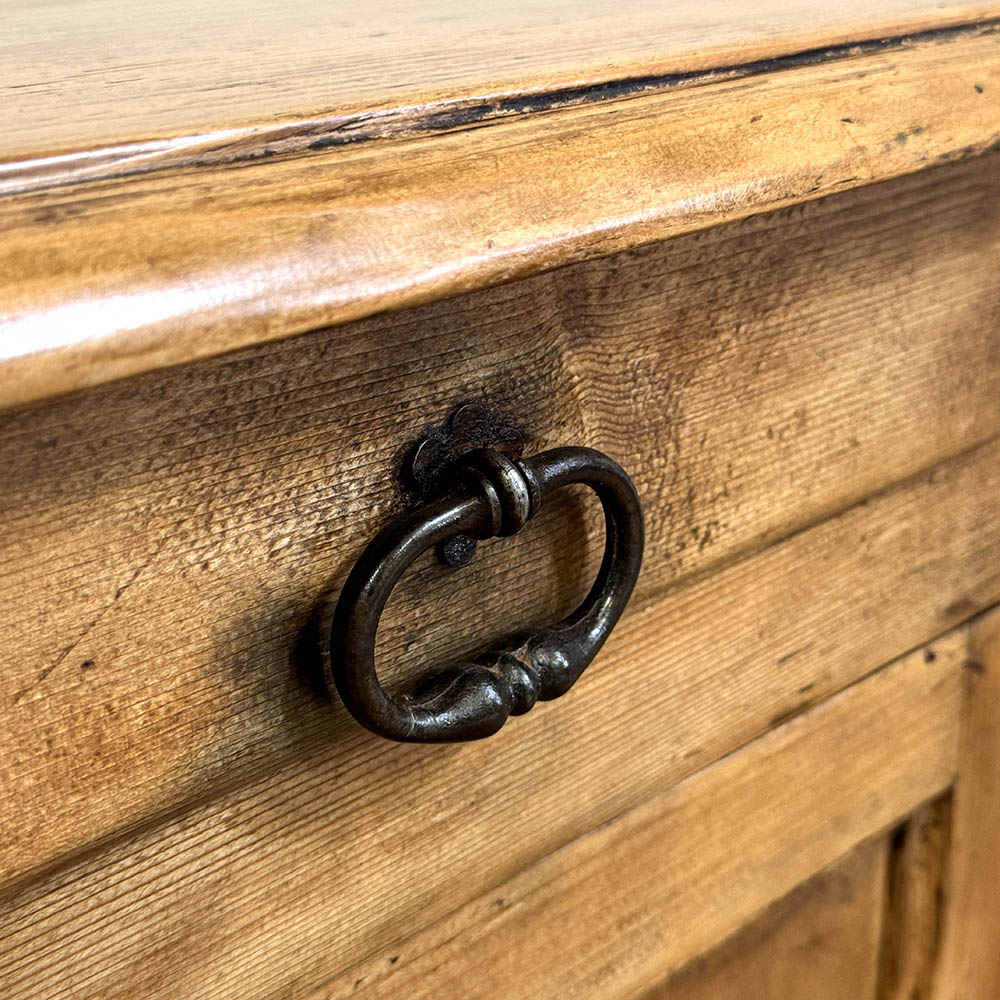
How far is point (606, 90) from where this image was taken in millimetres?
310

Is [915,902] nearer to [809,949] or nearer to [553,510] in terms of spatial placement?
[809,949]

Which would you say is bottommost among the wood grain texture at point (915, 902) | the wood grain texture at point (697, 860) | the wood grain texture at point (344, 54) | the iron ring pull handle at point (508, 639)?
the wood grain texture at point (915, 902)

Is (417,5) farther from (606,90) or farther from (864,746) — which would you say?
(864,746)

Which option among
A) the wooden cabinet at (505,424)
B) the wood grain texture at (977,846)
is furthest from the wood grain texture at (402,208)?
the wood grain texture at (977,846)

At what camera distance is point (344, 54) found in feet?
1.16

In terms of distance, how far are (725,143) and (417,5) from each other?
24 cm

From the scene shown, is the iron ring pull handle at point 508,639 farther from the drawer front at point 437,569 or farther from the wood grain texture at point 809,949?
the wood grain texture at point 809,949

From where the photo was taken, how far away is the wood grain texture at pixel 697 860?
1.28 feet

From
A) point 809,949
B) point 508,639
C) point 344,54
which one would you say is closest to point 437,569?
point 508,639

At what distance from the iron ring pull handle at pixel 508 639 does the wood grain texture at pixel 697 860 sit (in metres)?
0.11

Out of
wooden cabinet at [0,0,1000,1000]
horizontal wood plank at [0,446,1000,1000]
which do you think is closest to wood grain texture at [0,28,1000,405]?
wooden cabinet at [0,0,1000,1000]

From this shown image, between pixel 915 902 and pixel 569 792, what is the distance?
28 cm

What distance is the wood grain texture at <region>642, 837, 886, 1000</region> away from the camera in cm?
49

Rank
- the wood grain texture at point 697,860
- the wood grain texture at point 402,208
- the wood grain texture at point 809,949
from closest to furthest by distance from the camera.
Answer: the wood grain texture at point 402,208 → the wood grain texture at point 697,860 → the wood grain texture at point 809,949
